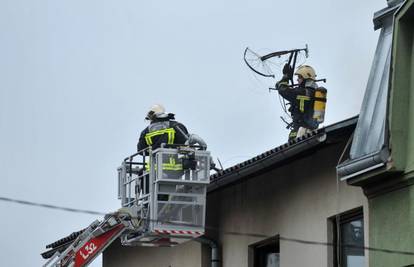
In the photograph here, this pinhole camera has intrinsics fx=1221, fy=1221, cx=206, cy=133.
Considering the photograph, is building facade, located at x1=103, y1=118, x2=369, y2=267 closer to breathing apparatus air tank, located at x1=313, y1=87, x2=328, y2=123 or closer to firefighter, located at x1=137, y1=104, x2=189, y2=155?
firefighter, located at x1=137, y1=104, x2=189, y2=155

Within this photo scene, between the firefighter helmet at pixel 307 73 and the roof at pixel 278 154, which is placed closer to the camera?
the roof at pixel 278 154

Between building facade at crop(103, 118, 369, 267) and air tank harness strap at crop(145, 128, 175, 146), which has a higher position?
air tank harness strap at crop(145, 128, 175, 146)

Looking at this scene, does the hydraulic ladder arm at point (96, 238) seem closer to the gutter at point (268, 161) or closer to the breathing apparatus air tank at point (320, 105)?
the gutter at point (268, 161)

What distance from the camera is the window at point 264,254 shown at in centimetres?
1788

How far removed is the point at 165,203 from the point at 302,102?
333 centimetres

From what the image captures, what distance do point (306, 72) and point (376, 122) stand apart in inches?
188

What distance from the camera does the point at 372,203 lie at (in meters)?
14.9

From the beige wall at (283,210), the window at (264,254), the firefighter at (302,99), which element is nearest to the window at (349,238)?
the beige wall at (283,210)

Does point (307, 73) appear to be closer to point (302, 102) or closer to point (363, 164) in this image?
point (302, 102)

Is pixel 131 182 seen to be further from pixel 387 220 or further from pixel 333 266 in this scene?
pixel 387 220

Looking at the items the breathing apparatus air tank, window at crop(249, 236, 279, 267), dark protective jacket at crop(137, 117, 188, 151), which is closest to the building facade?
window at crop(249, 236, 279, 267)

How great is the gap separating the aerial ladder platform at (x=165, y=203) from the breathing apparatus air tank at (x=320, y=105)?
247cm

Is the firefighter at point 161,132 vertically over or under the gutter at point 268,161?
over

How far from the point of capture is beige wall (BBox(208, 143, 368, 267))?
1594cm
